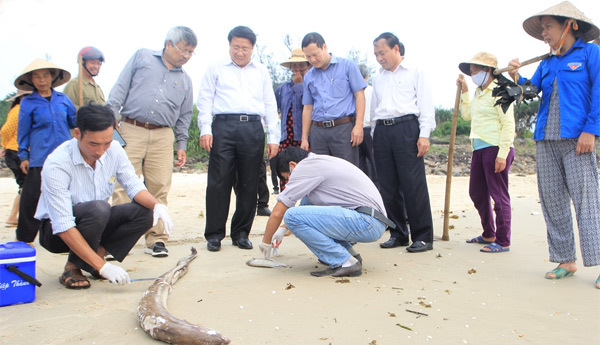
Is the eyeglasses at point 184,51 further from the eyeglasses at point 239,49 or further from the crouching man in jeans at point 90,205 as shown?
the crouching man in jeans at point 90,205

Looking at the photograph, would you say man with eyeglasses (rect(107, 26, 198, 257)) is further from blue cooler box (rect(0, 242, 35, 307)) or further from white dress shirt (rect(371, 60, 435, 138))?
white dress shirt (rect(371, 60, 435, 138))

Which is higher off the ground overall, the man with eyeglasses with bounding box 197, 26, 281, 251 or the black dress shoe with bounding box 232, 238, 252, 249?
the man with eyeglasses with bounding box 197, 26, 281, 251

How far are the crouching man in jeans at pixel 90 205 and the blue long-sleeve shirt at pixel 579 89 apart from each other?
287 centimetres

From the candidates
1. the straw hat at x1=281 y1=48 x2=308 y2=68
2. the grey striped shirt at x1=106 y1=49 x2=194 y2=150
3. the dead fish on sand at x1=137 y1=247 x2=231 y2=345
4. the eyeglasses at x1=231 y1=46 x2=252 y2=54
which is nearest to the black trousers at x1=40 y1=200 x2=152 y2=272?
the dead fish on sand at x1=137 y1=247 x2=231 y2=345

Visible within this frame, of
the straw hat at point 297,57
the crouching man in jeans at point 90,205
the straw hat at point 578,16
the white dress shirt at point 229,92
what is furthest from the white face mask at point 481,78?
the crouching man in jeans at point 90,205

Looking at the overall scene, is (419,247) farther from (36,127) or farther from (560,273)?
(36,127)

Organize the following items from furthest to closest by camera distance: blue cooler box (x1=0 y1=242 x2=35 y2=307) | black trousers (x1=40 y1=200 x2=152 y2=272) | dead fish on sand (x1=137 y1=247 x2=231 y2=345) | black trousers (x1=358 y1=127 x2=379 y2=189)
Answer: black trousers (x1=358 y1=127 x2=379 y2=189)
black trousers (x1=40 y1=200 x2=152 y2=272)
blue cooler box (x1=0 y1=242 x2=35 y2=307)
dead fish on sand (x1=137 y1=247 x2=231 y2=345)

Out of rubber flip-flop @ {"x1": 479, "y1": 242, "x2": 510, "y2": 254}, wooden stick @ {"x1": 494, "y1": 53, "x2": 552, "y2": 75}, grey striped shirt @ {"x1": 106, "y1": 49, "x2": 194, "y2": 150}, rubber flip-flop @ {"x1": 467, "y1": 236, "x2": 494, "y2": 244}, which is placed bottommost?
rubber flip-flop @ {"x1": 467, "y1": 236, "x2": 494, "y2": 244}

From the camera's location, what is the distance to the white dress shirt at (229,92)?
4.87m

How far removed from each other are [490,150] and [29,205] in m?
4.08

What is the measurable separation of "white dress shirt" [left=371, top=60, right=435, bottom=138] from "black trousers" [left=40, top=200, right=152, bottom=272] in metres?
2.36

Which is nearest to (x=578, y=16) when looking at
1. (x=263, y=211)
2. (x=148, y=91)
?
(x=148, y=91)

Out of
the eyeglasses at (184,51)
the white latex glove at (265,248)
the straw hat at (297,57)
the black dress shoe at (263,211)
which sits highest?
the straw hat at (297,57)

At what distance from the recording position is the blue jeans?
150 inches
